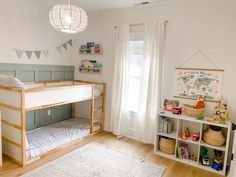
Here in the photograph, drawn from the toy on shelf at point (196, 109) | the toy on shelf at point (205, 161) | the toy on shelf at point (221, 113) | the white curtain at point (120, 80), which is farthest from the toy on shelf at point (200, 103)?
the white curtain at point (120, 80)

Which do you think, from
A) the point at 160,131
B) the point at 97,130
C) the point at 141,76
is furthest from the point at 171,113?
the point at 97,130

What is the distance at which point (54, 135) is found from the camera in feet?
10.3

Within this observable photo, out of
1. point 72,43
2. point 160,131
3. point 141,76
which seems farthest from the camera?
point 72,43

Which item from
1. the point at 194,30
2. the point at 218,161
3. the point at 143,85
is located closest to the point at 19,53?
the point at 143,85

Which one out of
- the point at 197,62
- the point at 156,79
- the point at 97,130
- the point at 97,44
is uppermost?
the point at 97,44

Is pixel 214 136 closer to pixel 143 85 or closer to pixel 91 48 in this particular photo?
pixel 143 85

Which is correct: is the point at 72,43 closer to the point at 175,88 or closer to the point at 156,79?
the point at 156,79

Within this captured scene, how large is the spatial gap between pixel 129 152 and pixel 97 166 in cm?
65

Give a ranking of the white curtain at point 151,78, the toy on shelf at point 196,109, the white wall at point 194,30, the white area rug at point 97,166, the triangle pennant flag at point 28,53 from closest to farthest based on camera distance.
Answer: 1. the white area rug at point 97,166
2. the white wall at point 194,30
3. the toy on shelf at point 196,109
4. the white curtain at point 151,78
5. the triangle pennant flag at point 28,53

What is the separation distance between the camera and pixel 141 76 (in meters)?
3.17

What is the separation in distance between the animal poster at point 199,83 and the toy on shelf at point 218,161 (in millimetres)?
758

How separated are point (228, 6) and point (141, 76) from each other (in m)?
1.59

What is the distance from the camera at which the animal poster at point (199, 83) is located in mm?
2617

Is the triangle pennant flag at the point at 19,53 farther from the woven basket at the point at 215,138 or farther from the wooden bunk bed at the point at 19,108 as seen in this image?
the woven basket at the point at 215,138
